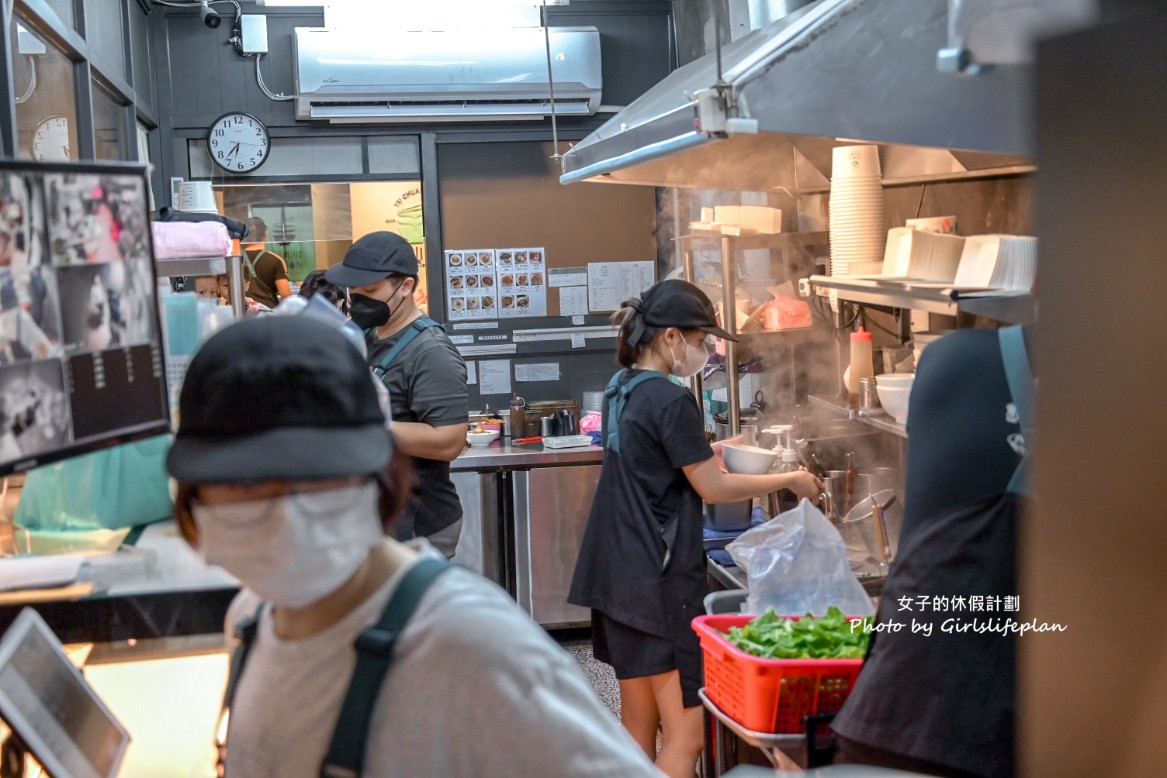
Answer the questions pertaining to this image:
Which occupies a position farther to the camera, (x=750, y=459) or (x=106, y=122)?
(x=106, y=122)

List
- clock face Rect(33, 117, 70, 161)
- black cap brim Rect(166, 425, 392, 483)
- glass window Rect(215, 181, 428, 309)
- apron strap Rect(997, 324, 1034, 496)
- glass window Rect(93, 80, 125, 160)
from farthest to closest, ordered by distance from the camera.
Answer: glass window Rect(215, 181, 428, 309) < glass window Rect(93, 80, 125, 160) < clock face Rect(33, 117, 70, 161) < apron strap Rect(997, 324, 1034, 496) < black cap brim Rect(166, 425, 392, 483)

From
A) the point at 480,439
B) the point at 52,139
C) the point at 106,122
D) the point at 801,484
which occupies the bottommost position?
the point at 480,439

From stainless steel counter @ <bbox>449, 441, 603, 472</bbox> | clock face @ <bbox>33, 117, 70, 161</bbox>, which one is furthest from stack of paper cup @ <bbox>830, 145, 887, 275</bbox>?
clock face @ <bbox>33, 117, 70, 161</bbox>

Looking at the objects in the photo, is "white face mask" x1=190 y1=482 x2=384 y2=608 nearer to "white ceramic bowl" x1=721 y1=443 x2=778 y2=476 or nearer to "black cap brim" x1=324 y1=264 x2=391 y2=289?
"black cap brim" x1=324 y1=264 x2=391 y2=289

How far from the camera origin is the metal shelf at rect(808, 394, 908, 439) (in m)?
3.01

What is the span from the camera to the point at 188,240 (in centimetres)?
287

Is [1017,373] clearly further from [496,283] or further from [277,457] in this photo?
[496,283]

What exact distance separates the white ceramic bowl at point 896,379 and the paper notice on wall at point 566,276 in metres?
3.67

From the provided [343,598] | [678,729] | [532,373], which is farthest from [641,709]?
[532,373]

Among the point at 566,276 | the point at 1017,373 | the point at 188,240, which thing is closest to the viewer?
the point at 1017,373

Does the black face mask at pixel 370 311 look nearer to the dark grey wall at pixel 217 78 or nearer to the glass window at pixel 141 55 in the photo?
the glass window at pixel 141 55

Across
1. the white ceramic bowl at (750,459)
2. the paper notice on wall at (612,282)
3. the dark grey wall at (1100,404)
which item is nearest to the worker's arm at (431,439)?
the white ceramic bowl at (750,459)

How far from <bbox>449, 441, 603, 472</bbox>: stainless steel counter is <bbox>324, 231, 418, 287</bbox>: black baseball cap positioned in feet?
6.10

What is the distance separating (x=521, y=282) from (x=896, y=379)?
12.5ft
